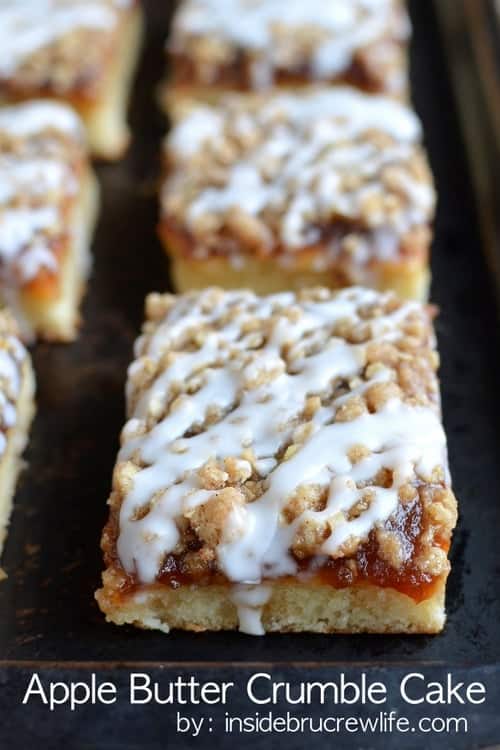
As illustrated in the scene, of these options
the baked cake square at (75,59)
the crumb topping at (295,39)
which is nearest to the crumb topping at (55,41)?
the baked cake square at (75,59)

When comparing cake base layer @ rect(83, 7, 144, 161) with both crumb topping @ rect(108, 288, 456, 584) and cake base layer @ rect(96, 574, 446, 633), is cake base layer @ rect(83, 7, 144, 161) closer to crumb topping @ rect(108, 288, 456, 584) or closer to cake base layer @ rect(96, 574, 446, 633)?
crumb topping @ rect(108, 288, 456, 584)

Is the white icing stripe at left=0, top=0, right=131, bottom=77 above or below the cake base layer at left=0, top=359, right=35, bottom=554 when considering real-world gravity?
above

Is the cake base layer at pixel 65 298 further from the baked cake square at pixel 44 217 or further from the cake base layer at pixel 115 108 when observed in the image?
the cake base layer at pixel 115 108

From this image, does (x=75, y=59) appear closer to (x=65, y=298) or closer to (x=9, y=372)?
(x=65, y=298)

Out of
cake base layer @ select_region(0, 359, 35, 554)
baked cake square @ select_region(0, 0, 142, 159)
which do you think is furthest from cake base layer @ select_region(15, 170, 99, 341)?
baked cake square @ select_region(0, 0, 142, 159)

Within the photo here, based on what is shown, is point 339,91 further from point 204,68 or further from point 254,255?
point 254,255

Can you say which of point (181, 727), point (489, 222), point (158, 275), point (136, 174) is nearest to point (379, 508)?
point (181, 727)
